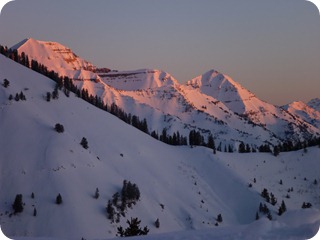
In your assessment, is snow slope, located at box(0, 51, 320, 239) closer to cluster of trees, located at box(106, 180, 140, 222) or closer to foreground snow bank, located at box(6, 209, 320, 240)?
foreground snow bank, located at box(6, 209, 320, 240)

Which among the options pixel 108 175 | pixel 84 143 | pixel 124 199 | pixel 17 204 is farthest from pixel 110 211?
pixel 84 143

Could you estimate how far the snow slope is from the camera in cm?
4291

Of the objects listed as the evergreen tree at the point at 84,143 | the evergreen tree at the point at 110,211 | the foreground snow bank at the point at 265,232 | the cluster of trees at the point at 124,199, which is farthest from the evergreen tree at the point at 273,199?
the foreground snow bank at the point at 265,232

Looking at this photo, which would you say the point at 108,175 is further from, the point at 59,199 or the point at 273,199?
the point at 273,199

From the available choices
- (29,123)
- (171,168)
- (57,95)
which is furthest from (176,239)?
(57,95)

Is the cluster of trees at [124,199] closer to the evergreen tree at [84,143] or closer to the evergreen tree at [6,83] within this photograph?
the evergreen tree at [84,143]

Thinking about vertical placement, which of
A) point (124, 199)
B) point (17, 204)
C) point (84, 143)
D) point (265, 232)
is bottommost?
point (17, 204)

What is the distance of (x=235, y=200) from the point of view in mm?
69500

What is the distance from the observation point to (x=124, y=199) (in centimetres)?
5559

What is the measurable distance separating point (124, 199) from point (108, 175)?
550cm

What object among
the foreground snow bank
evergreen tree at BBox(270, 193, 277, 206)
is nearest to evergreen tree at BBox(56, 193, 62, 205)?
the foreground snow bank

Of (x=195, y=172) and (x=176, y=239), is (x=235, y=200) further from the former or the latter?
(x=176, y=239)

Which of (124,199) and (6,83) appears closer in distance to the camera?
(124,199)

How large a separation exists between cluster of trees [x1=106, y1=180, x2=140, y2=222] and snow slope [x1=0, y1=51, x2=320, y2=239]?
3.08 ft
